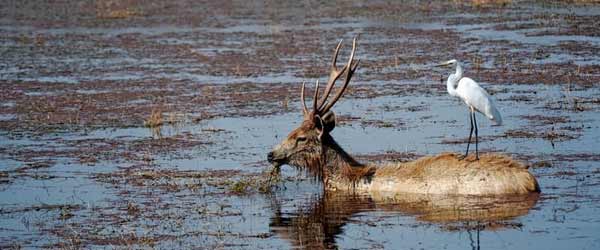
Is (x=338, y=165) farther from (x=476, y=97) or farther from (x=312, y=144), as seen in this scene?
(x=476, y=97)

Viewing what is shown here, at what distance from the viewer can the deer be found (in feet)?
36.3

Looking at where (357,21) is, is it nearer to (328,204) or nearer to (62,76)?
(62,76)

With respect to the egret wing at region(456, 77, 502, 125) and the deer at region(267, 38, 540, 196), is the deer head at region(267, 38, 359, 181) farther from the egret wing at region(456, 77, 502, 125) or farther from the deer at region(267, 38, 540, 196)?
the egret wing at region(456, 77, 502, 125)

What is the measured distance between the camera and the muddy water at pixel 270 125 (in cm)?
1041

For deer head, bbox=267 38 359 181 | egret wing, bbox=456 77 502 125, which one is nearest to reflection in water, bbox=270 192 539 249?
deer head, bbox=267 38 359 181

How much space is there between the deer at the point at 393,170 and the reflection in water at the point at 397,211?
0.33 feet

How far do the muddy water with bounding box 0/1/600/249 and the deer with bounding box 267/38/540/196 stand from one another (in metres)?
0.18

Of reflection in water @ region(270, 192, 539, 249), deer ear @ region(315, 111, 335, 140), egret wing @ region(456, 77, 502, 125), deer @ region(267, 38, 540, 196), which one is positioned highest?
egret wing @ region(456, 77, 502, 125)

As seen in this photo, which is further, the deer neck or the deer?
the deer neck

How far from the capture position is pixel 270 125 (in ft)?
53.2

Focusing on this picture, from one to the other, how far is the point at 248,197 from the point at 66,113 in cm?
661

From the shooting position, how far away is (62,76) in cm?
2208

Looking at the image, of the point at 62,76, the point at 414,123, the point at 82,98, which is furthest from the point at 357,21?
the point at 414,123

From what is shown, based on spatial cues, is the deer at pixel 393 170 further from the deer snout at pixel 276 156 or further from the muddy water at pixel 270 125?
the muddy water at pixel 270 125
